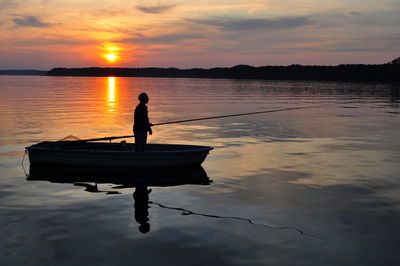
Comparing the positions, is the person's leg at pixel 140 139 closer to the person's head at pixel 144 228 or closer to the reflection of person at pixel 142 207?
the reflection of person at pixel 142 207

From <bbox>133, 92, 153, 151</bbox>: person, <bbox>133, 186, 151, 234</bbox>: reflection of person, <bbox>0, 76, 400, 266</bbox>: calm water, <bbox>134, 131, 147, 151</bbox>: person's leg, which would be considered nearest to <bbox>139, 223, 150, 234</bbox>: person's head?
<bbox>133, 186, 151, 234</bbox>: reflection of person

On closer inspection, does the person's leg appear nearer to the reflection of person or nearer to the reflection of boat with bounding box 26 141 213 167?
the reflection of boat with bounding box 26 141 213 167

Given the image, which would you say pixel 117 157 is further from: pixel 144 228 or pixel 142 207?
pixel 144 228

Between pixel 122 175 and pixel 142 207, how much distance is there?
173 inches

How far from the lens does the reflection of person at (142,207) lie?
34.1 feet

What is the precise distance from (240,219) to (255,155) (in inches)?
372

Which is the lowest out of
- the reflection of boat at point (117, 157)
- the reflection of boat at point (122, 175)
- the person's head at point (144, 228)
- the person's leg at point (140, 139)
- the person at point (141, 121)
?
the reflection of boat at point (122, 175)

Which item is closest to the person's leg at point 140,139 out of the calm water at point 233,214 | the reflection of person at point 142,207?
the calm water at point 233,214

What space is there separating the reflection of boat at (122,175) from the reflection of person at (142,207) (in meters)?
0.93

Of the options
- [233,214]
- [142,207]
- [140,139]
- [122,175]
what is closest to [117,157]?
[122,175]

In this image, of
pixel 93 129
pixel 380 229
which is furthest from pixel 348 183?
pixel 93 129

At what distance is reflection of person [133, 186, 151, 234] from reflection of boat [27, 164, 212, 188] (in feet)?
3.06

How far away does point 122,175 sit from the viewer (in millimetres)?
16203

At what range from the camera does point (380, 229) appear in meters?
10.3
